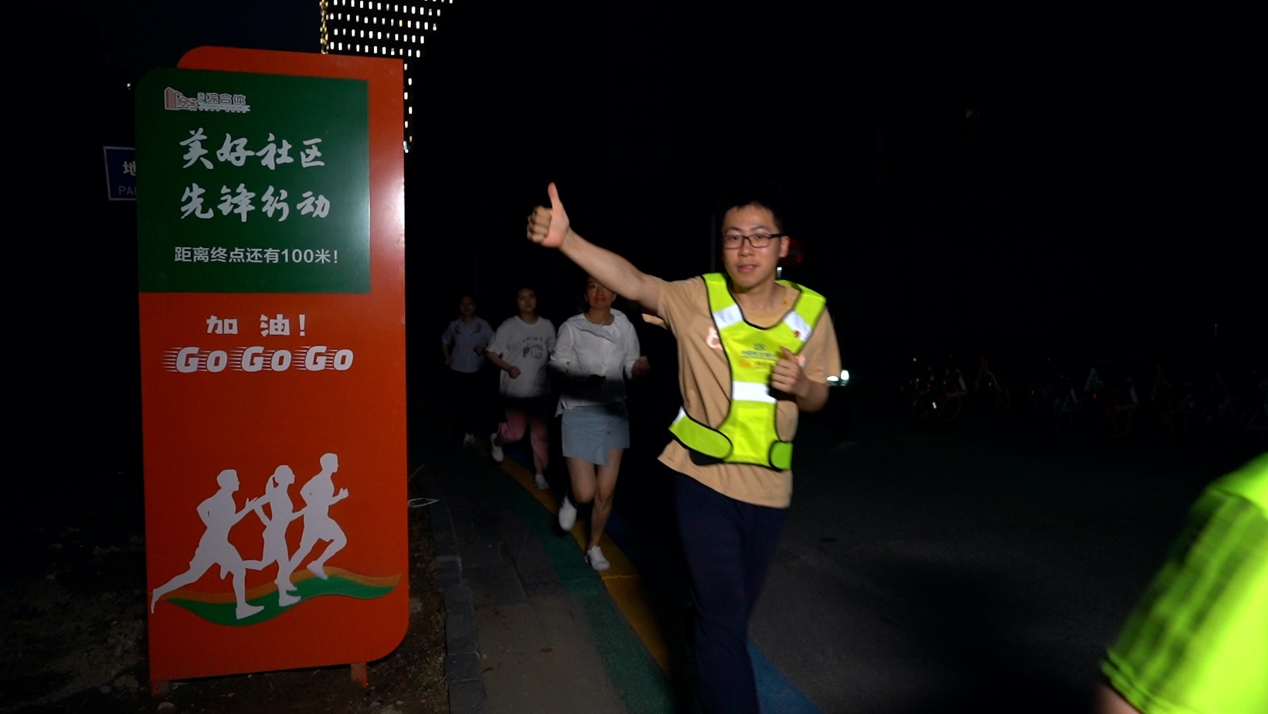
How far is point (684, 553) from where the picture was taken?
3.02 meters

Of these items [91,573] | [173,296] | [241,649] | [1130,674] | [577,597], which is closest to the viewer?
[1130,674]

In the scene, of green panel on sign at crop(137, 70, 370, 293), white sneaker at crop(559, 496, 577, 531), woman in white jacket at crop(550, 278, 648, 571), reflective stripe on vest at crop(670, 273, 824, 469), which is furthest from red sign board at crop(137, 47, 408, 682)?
white sneaker at crop(559, 496, 577, 531)

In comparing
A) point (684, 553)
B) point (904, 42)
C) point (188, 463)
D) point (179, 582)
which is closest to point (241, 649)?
point (179, 582)

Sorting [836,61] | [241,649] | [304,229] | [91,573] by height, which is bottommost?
[91,573]

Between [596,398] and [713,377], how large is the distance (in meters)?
2.65

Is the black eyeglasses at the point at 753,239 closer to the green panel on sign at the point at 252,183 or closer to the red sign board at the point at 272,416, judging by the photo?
the red sign board at the point at 272,416

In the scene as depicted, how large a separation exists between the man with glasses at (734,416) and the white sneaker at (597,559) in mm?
2578

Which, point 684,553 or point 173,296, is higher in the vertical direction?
point 173,296

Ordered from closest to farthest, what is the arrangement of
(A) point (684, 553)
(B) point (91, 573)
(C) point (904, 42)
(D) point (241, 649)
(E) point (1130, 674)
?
(E) point (1130, 674), (A) point (684, 553), (D) point (241, 649), (B) point (91, 573), (C) point (904, 42)

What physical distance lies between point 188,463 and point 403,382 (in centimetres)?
93

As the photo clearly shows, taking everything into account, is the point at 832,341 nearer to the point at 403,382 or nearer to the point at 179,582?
the point at 403,382

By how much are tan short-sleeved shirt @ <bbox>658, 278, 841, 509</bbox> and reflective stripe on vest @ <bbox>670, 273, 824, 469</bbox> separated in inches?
1.3

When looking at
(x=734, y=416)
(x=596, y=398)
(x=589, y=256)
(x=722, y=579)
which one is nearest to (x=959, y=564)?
(x=596, y=398)

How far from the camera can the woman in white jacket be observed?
5.50 m
